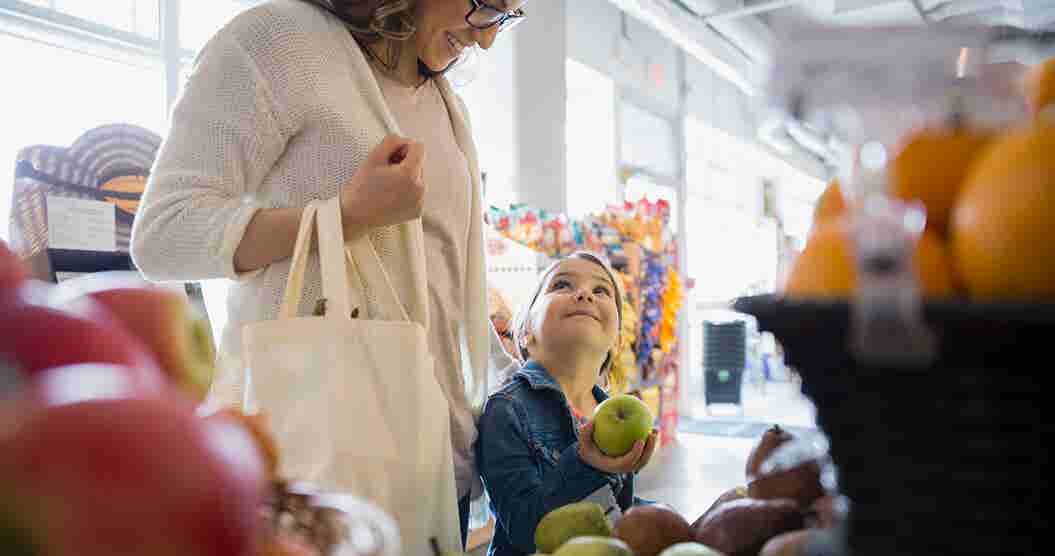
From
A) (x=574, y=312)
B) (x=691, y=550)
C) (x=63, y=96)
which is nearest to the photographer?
(x=691, y=550)

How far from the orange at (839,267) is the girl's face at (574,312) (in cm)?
130

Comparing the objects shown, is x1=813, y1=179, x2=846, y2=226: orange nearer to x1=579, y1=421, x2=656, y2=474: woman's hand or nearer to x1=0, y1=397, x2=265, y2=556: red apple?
x1=0, y1=397, x2=265, y2=556: red apple

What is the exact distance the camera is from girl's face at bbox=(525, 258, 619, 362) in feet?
5.71

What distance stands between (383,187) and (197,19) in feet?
13.6

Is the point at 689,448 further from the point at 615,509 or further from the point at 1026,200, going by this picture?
the point at 1026,200

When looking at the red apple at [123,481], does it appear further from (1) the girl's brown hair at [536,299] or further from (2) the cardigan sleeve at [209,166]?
(1) the girl's brown hair at [536,299]

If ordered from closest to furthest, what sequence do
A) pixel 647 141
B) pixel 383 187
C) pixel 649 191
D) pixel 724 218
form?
1. pixel 383 187
2. pixel 647 141
3. pixel 649 191
4. pixel 724 218

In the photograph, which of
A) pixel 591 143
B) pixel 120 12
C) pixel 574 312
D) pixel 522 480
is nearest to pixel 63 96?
pixel 120 12

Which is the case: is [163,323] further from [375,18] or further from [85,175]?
[85,175]

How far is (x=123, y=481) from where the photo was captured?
0.27m

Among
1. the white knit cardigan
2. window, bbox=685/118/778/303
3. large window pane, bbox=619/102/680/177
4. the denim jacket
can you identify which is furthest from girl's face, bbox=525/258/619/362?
window, bbox=685/118/778/303

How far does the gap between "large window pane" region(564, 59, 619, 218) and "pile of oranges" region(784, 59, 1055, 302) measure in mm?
7275

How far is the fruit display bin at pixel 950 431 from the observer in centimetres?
33

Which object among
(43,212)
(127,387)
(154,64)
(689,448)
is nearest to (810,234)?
(127,387)
